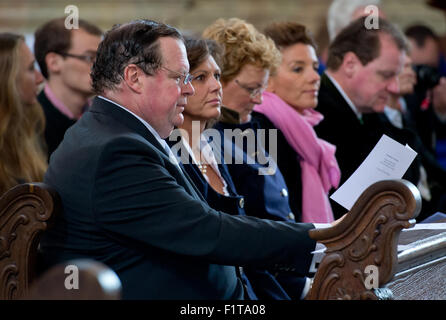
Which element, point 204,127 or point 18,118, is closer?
point 204,127

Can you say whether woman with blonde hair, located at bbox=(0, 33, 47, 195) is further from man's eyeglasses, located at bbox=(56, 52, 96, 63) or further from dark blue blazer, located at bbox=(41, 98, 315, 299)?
dark blue blazer, located at bbox=(41, 98, 315, 299)

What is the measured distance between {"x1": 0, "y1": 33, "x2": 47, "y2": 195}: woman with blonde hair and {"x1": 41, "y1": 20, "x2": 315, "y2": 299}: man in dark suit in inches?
58.1

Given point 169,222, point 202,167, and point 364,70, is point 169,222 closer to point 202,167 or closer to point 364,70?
point 202,167

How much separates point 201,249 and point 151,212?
0.56ft

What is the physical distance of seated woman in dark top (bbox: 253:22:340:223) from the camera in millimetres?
3756

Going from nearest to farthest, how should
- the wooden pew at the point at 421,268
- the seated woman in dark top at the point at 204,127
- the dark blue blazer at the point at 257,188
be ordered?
the wooden pew at the point at 421,268, the seated woman in dark top at the point at 204,127, the dark blue blazer at the point at 257,188

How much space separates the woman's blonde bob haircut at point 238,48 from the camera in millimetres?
3449

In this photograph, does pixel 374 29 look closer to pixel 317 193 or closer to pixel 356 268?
pixel 317 193

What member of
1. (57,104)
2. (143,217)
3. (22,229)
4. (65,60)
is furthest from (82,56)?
(143,217)

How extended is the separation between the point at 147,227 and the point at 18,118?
2052 millimetres

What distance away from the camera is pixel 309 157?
3809 mm

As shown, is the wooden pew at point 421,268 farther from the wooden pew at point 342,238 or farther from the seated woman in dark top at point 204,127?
the seated woman in dark top at point 204,127

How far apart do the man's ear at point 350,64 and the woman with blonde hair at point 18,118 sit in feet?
6.06

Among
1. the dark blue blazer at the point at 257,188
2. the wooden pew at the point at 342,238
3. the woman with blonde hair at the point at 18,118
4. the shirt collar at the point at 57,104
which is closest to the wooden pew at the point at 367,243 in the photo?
the wooden pew at the point at 342,238
